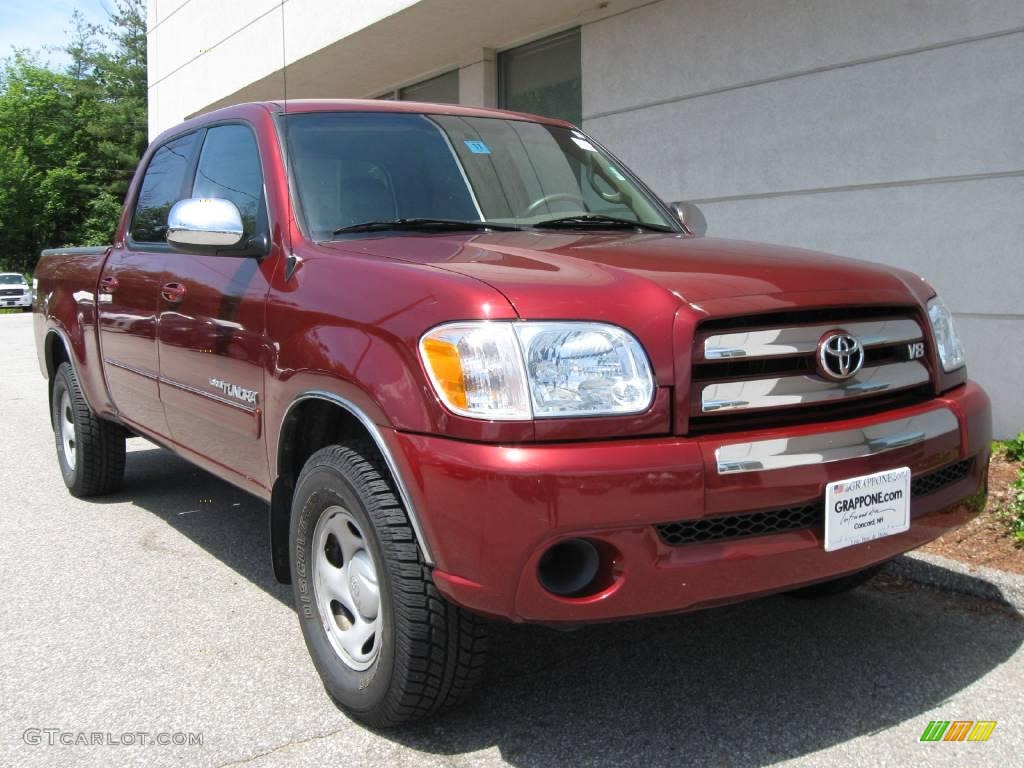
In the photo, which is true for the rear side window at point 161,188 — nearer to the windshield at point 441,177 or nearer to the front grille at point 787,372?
the windshield at point 441,177

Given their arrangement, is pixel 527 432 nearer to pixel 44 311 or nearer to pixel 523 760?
pixel 523 760

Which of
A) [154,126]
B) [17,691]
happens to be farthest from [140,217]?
[154,126]

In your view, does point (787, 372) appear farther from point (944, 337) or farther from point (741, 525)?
point (944, 337)

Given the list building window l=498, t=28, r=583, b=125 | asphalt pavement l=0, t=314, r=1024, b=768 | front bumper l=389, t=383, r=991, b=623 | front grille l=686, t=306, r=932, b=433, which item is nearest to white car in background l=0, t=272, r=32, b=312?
building window l=498, t=28, r=583, b=125

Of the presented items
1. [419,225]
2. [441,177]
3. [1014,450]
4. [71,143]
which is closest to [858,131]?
[1014,450]

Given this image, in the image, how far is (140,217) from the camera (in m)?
4.95

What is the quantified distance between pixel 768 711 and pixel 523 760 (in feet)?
2.59

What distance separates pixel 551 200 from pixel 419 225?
63 cm

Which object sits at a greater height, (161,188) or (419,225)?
(161,188)

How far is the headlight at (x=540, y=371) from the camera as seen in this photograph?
2.41m

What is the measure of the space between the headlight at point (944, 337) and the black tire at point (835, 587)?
Result: 88 cm

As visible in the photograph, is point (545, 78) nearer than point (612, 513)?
No

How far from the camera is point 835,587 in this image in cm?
381

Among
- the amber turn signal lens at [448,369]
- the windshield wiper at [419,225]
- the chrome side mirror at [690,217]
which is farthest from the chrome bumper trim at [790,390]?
the chrome side mirror at [690,217]
